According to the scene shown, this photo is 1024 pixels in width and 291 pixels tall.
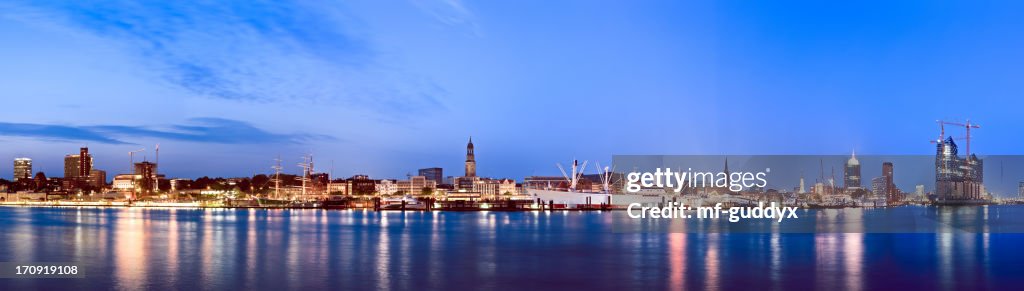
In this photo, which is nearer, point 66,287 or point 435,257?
point 66,287

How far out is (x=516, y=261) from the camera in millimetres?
40188

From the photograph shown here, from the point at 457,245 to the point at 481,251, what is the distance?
487cm

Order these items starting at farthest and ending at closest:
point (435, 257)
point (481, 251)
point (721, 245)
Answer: point (721, 245) → point (481, 251) → point (435, 257)

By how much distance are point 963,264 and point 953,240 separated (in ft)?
75.6

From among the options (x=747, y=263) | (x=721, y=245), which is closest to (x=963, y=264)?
(x=747, y=263)

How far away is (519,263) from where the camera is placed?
3912 cm

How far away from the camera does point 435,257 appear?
42.1 metres

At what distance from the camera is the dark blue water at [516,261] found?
3092 cm

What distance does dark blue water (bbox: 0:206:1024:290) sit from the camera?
30.9 meters

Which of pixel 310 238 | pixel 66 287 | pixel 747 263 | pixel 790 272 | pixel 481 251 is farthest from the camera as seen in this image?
pixel 310 238

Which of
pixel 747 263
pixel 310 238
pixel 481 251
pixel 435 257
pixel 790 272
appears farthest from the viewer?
pixel 310 238

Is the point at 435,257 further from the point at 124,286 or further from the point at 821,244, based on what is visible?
the point at 821,244

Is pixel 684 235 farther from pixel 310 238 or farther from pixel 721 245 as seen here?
pixel 310 238

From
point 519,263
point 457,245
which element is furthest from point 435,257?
point 457,245
